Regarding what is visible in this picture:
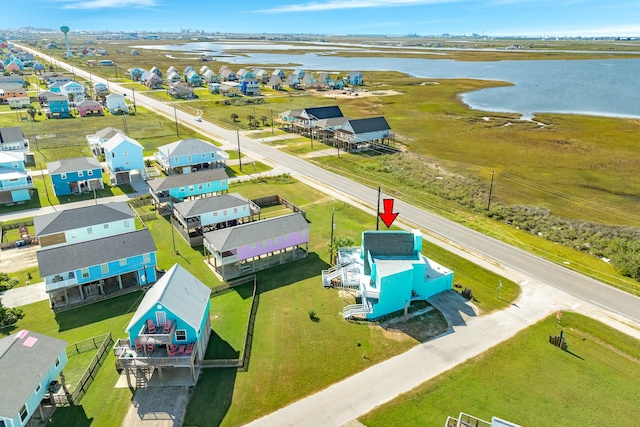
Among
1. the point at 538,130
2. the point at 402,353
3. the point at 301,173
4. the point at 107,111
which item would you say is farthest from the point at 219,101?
the point at 402,353

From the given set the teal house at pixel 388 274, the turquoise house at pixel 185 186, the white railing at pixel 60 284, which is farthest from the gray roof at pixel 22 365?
the turquoise house at pixel 185 186

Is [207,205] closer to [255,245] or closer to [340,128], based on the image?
[255,245]

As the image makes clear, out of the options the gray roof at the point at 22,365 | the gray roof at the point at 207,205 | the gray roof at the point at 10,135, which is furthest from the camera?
the gray roof at the point at 10,135

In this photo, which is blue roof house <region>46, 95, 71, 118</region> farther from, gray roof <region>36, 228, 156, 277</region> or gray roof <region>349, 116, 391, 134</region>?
gray roof <region>36, 228, 156, 277</region>

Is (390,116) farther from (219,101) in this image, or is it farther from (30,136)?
(30,136)

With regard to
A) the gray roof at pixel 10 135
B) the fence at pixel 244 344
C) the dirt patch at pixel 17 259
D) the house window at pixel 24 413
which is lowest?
the fence at pixel 244 344

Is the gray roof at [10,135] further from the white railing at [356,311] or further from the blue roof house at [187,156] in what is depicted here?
the white railing at [356,311]

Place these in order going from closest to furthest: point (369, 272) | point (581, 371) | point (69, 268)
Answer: point (581, 371)
point (69, 268)
point (369, 272)

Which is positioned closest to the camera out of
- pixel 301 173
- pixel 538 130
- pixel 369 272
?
pixel 369 272
